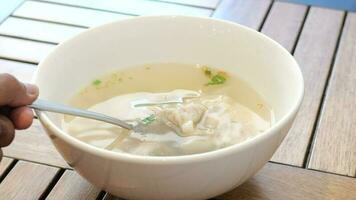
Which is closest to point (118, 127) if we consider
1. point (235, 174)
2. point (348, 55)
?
point (235, 174)

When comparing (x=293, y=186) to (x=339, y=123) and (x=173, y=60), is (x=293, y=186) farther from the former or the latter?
(x=173, y=60)

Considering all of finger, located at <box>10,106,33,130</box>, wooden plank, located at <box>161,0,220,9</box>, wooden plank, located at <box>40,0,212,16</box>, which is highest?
wooden plank, located at <box>161,0,220,9</box>

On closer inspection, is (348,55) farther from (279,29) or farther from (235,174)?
(235,174)

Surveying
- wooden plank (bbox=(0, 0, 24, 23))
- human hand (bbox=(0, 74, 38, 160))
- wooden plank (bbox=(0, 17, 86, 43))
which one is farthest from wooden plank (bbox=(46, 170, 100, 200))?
wooden plank (bbox=(0, 0, 24, 23))

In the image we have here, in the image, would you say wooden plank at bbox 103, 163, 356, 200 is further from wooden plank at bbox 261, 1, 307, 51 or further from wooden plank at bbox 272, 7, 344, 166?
wooden plank at bbox 261, 1, 307, 51

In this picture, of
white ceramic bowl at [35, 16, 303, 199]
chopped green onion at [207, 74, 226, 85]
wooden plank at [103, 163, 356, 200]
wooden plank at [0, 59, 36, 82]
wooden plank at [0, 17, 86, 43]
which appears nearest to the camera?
white ceramic bowl at [35, 16, 303, 199]

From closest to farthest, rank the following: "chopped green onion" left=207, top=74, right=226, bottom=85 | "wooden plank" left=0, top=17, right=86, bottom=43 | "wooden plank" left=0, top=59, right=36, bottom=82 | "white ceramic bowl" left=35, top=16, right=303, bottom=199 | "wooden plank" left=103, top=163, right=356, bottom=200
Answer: "white ceramic bowl" left=35, top=16, right=303, bottom=199
"wooden plank" left=103, top=163, right=356, bottom=200
"chopped green onion" left=207, top=74, right=226, bottom=85
"wooden plank" left=0, top=59, right=36, bottom=82
"wooden plank" left=0, top=17, right=86, bottom=43
